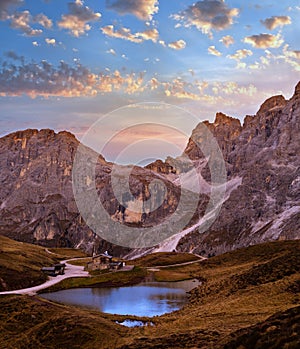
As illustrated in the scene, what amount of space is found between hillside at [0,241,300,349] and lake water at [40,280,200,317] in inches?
190

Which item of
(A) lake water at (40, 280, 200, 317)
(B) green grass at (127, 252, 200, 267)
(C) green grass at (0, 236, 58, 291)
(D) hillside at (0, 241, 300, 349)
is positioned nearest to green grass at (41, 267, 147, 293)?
(A) lake water at (40, 280, 200, 317)

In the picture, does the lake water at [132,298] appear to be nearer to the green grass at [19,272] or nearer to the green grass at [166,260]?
the green grass at [19,272]

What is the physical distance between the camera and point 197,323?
50.9 metres

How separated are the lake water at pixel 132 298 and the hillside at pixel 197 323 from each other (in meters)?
4.82

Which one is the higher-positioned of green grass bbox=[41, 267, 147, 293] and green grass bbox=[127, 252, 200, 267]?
green grass bbox=[41, 267, 147, 293]

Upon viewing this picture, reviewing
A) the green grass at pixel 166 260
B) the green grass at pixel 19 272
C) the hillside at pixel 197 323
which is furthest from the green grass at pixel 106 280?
the green grass at pixel 166 260

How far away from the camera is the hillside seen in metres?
30.5

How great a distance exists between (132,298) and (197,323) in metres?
35.9

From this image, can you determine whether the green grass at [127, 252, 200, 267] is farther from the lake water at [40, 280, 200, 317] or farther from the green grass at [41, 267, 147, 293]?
the lake water at [40, 280, 200, 317]

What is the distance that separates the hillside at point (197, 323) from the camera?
1200 inches

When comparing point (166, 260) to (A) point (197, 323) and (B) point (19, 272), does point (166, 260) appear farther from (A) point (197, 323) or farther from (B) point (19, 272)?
(A) point (197, 323)

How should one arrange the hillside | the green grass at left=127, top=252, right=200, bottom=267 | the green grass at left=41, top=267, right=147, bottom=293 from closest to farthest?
the hillside → the green grass at left=41, top=267, right=147, bottom=293 → the green grass at left=127, top=252, right=200, bottom=267

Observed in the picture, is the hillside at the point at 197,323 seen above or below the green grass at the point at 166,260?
above

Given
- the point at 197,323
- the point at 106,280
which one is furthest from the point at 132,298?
the point at 197,323
